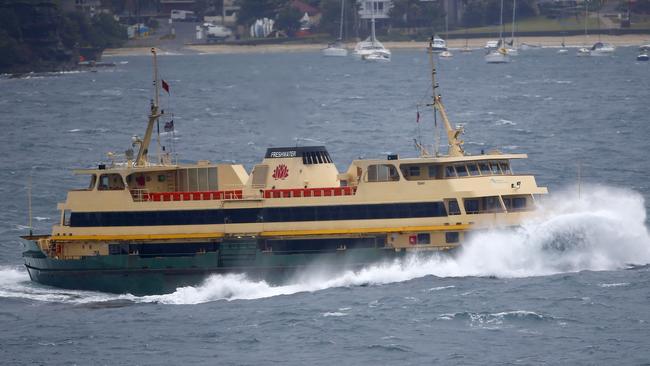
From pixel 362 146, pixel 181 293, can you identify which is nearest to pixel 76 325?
pixel 181 293

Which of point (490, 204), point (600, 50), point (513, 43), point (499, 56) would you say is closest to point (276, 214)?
point (490, 204)

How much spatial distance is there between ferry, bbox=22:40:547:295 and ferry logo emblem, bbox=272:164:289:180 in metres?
0.03

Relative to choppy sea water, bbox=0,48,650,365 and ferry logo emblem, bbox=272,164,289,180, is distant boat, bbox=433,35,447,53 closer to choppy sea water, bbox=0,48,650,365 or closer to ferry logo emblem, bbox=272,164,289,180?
choppy sea water, bbox=0,48,650,365

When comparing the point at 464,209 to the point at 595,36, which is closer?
the point at 464,209

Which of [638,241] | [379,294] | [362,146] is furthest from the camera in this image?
[362,146]

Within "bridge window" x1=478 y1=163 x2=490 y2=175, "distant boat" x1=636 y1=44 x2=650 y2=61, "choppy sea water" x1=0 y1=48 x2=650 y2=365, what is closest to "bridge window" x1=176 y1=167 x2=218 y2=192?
"choppy sea water" x1=0 y1=48 x2=650 y2=365

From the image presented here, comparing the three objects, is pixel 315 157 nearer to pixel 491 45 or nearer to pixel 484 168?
pixel 484 168

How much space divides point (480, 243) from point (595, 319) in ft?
21.0

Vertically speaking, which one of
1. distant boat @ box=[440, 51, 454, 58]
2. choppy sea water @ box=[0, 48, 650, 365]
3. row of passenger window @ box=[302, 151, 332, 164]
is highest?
row of passenger window @ box=[302, 151, 332, 164]

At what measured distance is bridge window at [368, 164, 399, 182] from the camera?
46.7 metres

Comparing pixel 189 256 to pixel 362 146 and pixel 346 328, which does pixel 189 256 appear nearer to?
pixel 346 328

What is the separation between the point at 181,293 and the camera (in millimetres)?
46219

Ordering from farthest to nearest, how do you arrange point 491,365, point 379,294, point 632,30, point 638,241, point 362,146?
point 632,30 < point 362,146 < point 638,241 < point 379,294 < point 491,365

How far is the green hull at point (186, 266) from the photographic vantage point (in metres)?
46.0
